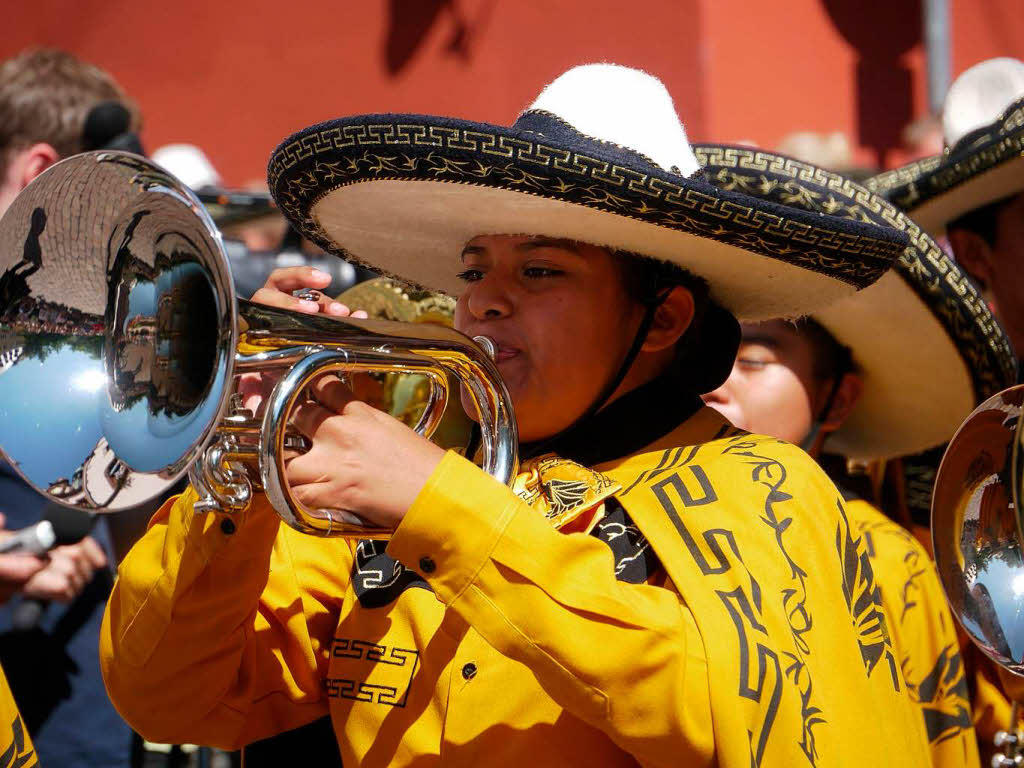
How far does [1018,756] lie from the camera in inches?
122

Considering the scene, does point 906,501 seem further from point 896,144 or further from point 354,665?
point 896,144

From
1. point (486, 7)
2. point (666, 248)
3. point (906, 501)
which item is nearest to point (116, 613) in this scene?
point (666, 248)

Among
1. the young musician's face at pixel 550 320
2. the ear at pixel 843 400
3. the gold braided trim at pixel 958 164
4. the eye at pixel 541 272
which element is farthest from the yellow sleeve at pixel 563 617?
the gold braided trim at pixel 958 164

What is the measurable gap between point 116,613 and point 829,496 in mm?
1222

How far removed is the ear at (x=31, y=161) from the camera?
3977 millimetres

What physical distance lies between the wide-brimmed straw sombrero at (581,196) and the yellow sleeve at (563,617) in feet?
1.70

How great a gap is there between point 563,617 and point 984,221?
7.57 ft

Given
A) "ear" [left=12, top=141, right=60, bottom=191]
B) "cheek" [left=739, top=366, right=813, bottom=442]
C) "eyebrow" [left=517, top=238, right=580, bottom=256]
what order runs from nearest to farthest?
"eyebrow" [left=517, top=238, right=580, bottom=256] → "cheek" [left=739, top=366, right=813, bottom=442] → "ear" [left=12, top=141, right=60, bottom=191]

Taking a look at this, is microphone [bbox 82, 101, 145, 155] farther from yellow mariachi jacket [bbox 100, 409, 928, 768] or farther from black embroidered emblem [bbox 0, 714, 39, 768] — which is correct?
black embroidered emblem [bbox 0, 714, 39, 768]

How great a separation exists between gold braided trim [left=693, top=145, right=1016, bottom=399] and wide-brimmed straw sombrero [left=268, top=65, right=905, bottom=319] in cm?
31

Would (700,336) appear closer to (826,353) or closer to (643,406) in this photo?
(643,406)

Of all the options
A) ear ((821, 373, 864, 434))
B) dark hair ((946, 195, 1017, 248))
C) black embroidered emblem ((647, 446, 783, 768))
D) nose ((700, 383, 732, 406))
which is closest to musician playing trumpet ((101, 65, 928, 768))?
black embroidered emblem ((647, 446, 783, 768))

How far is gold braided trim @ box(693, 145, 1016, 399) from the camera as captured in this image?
2777 mm

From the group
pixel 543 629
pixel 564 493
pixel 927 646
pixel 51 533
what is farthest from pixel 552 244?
pixel 51 533
